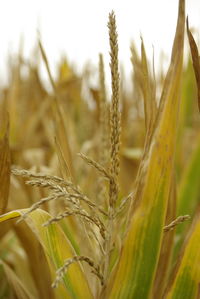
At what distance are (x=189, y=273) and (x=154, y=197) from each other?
3.9 inches

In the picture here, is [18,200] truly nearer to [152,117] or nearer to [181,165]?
[152,117]

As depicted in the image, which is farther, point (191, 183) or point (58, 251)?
point (191, 183)

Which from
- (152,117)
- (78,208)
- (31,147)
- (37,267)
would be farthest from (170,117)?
(31,147)

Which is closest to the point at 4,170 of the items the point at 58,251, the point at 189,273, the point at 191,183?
the point at 58,251

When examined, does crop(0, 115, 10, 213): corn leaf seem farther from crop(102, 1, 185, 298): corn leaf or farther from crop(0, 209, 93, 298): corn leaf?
crop(102, 1, 185, 298): corn leaf

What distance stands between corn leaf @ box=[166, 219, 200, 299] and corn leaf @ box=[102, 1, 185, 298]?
34mm

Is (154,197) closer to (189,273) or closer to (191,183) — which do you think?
(189,273)

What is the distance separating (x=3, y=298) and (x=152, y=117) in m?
0.57

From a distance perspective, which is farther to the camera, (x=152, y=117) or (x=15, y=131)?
(x=15, y=131)

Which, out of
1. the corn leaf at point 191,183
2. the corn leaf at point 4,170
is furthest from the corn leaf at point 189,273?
the corn leaf at point 191,183

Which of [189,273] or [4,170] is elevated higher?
[4,170]

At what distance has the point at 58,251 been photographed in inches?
23.4

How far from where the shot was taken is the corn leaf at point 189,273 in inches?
22.3

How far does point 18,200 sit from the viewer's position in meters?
1.01
